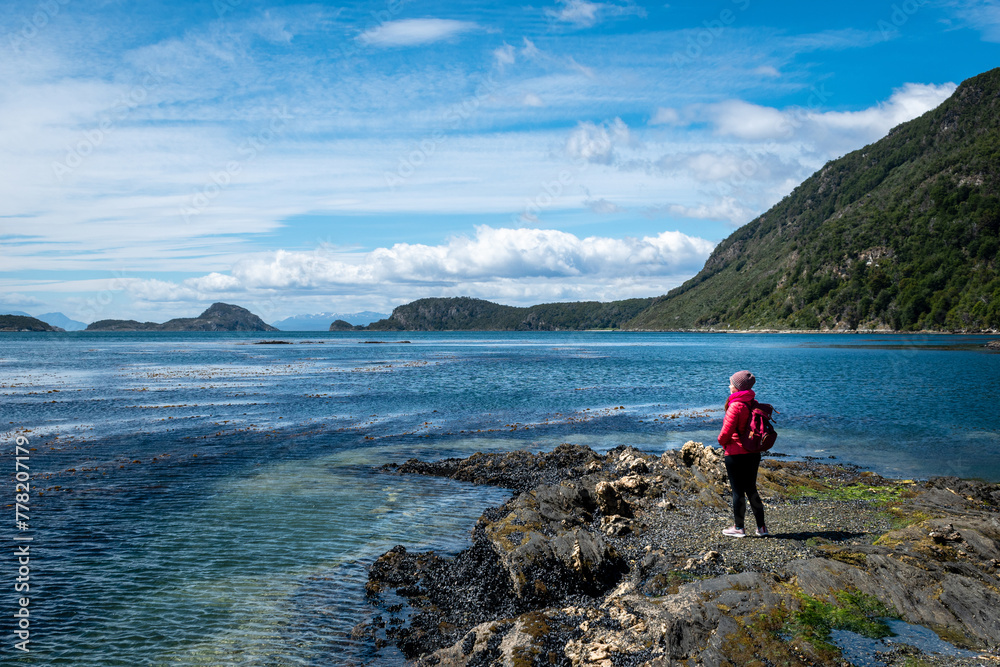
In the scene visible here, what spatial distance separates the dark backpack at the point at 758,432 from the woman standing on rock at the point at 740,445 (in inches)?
3.4

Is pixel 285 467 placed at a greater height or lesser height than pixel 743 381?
lesser

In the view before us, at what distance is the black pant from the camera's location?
1311cm

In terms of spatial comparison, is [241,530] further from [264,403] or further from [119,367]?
[119,367]

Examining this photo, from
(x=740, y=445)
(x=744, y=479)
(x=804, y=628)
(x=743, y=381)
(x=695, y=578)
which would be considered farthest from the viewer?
(x=744, y=479)

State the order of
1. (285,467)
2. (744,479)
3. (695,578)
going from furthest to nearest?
(285,467) → (744,479) → (695,578)

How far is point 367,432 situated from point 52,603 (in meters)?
22.7

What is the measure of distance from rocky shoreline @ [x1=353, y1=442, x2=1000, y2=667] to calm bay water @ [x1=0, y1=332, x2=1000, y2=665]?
1.88 m

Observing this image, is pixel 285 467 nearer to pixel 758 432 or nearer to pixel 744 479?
pixel 744 479

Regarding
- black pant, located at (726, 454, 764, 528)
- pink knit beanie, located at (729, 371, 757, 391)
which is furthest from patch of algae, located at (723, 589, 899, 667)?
pink knit beanie, located at (729, 371, 757, 391)

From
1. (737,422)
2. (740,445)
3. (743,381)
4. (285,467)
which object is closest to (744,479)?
(740,445)

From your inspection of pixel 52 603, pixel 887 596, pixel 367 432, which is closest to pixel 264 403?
pixel 367 432

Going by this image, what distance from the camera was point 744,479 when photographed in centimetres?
1321

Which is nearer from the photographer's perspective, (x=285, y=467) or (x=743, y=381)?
(x=743, y=381)

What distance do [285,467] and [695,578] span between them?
20600 millimetres
